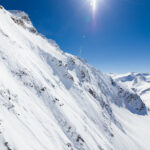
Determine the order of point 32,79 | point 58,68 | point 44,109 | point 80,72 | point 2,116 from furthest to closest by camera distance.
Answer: point 80,72 → point 58,68 → point 32,79 → point 44,109 → point 2,116

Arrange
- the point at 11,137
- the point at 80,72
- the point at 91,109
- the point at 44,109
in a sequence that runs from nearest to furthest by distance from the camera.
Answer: the point at 11,137 → the point at 44,109 → the point at 91,109 → the point at 80,72

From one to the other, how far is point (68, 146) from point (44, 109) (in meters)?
4.43

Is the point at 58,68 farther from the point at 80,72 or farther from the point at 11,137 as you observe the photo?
the point at 11,137

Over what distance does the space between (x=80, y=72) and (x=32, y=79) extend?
22.7 meters

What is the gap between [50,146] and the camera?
32.4 ft

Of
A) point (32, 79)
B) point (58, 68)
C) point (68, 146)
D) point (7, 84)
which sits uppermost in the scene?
point (58, 68)

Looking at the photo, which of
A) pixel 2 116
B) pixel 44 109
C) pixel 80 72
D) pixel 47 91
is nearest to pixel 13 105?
pixel 2 116

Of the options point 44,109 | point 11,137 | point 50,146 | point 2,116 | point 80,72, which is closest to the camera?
point 11,137

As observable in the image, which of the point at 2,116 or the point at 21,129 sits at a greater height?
the point at 2,116

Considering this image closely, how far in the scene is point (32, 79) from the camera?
15.6 m

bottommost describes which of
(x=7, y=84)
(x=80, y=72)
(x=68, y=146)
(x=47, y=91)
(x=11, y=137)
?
(x=68, y=146)

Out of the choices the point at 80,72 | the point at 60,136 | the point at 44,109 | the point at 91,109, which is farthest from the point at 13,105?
the point at 80,72

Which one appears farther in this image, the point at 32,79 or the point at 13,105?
the point at 32,79

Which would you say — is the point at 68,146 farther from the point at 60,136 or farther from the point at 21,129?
the point at 21,129
